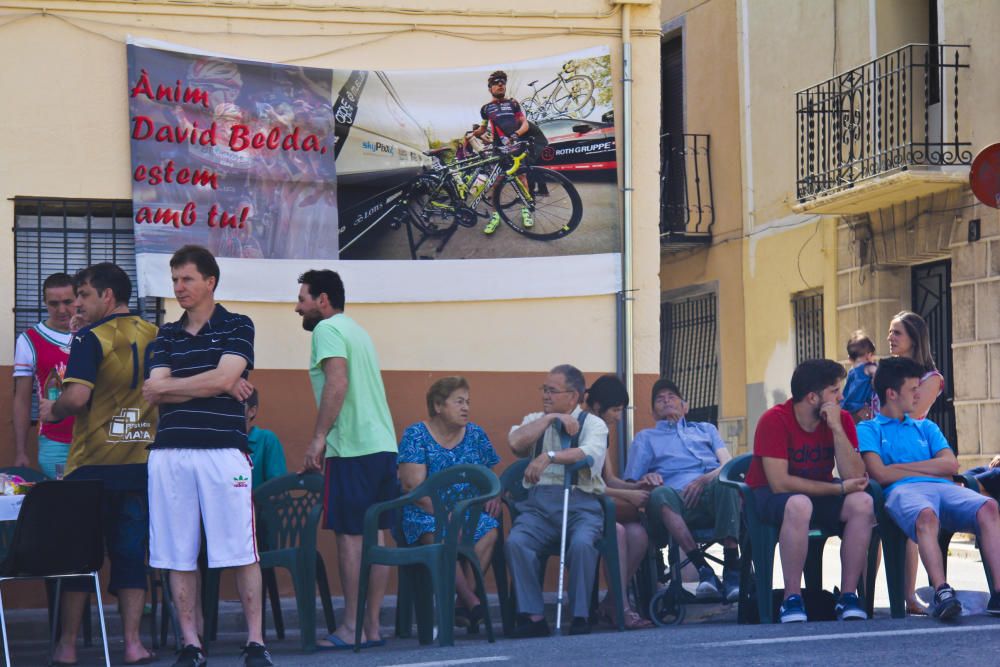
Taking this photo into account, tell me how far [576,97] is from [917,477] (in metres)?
3.69

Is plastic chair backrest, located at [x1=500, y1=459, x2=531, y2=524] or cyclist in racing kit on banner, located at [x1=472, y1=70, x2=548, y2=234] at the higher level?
cyclist in racing kit on banner, located at [x1=472, y1=70, x2=548, y2=234]

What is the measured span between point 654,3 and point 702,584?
4.02 m

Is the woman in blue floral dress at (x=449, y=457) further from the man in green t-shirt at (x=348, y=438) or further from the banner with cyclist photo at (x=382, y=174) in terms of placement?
the banner with cyclist photo at (x=382, y=174)

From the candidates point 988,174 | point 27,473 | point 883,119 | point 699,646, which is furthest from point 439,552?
point 883,119

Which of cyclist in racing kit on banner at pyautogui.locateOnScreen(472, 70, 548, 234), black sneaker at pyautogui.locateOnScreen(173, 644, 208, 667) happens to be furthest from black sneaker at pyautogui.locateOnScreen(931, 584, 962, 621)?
cyclist in racing kit on banner at pyautogui.locateOnScreen(472, 70, 548, 234)

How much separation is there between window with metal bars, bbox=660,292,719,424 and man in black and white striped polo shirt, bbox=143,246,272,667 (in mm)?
14098

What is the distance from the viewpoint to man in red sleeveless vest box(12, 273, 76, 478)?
31.4 feet

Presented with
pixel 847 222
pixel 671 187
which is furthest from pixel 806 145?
pixel 671 187

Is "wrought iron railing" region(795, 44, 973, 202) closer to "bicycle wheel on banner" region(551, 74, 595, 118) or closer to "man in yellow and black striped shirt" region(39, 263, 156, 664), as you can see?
"bicycle wheel on banner" region(551, 74, 595, 118)

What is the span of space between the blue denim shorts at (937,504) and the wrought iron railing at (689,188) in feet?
40.8

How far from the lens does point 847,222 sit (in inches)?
729

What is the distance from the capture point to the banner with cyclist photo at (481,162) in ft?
35.8

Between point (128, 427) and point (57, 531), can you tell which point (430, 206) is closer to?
point (128, 427)

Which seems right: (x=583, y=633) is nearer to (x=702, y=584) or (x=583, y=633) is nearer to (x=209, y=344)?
(x=702, y=584)
